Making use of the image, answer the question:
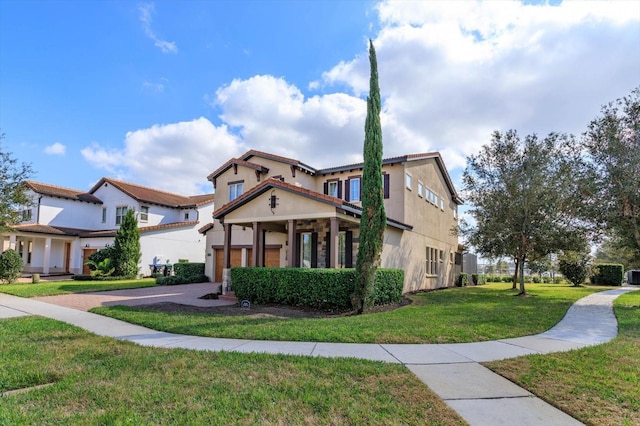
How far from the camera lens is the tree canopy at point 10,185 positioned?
1728cm

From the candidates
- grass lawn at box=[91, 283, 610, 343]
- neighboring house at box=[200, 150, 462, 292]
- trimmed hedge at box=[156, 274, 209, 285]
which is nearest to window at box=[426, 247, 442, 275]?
neighboring house at box=[200, 150, 462, 292]

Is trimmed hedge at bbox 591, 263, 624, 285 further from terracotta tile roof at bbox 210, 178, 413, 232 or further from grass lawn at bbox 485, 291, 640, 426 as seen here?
grass lawn at bbox 485, 291, 640, 426

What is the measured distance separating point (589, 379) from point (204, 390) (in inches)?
204

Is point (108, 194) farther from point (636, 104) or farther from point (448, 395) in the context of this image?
point (636, 104)

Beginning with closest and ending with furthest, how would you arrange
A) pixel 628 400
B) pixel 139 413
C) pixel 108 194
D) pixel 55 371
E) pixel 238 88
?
pixel 139 413
pixel 628 400
pixel 55 371
pixel 238 88
pixel 108 194

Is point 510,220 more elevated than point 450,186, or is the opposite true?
point 450,186

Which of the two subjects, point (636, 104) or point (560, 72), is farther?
point (636, 104)

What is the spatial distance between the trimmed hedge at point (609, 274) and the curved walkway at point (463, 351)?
21.9m

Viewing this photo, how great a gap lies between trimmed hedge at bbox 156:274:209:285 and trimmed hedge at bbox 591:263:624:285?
1168 inches

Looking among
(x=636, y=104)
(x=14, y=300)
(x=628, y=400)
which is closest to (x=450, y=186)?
(x=636, y=104)

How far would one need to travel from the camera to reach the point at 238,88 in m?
15.5

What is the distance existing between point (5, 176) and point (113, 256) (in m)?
7.63

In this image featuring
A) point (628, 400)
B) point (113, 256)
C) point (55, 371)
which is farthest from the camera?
point (113, 256)

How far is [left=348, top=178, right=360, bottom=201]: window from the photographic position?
18.7 m
